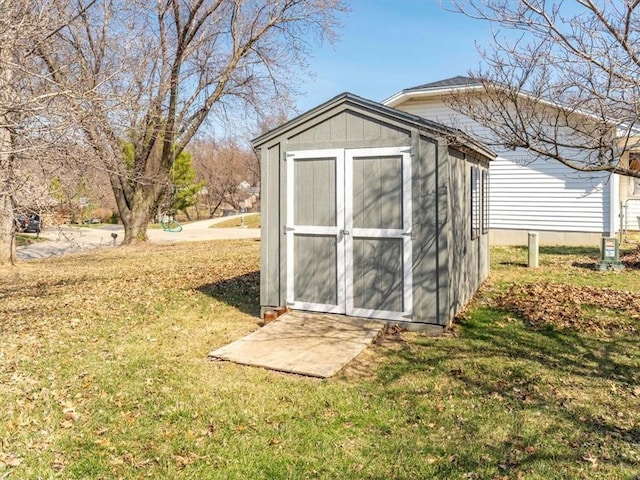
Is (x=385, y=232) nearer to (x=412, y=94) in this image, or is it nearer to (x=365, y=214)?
(x=365, y=214)

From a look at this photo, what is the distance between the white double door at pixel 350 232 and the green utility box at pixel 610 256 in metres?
5.87

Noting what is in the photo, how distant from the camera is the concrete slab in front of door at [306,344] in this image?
4633mm

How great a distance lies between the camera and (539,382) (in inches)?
164

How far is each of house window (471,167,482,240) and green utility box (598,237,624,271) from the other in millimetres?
3487

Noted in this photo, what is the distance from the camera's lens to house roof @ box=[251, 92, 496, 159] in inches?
216

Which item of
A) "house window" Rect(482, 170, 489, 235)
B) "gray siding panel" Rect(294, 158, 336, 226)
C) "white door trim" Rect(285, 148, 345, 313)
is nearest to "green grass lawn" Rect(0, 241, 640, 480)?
"white door trim" Rect(285, 148, 345, 313)

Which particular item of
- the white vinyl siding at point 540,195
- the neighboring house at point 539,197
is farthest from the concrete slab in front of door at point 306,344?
the neighboring house at point 539,197

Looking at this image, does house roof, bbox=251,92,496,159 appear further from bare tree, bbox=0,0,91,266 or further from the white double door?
bare tree, bbox=0,0,91,266

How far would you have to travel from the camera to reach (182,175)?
106 ft

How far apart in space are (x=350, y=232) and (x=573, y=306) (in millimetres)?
3274

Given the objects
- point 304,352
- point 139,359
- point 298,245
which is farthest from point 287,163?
point 139,359

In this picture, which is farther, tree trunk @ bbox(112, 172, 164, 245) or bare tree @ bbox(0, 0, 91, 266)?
tree trunk @ bbox(112, 172, 164, 245)

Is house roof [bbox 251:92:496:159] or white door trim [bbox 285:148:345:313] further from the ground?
house roof [bbox 251:92:496:159]

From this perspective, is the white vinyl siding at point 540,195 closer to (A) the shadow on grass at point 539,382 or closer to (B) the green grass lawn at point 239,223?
(A) the shadow on grass at point 539,382
